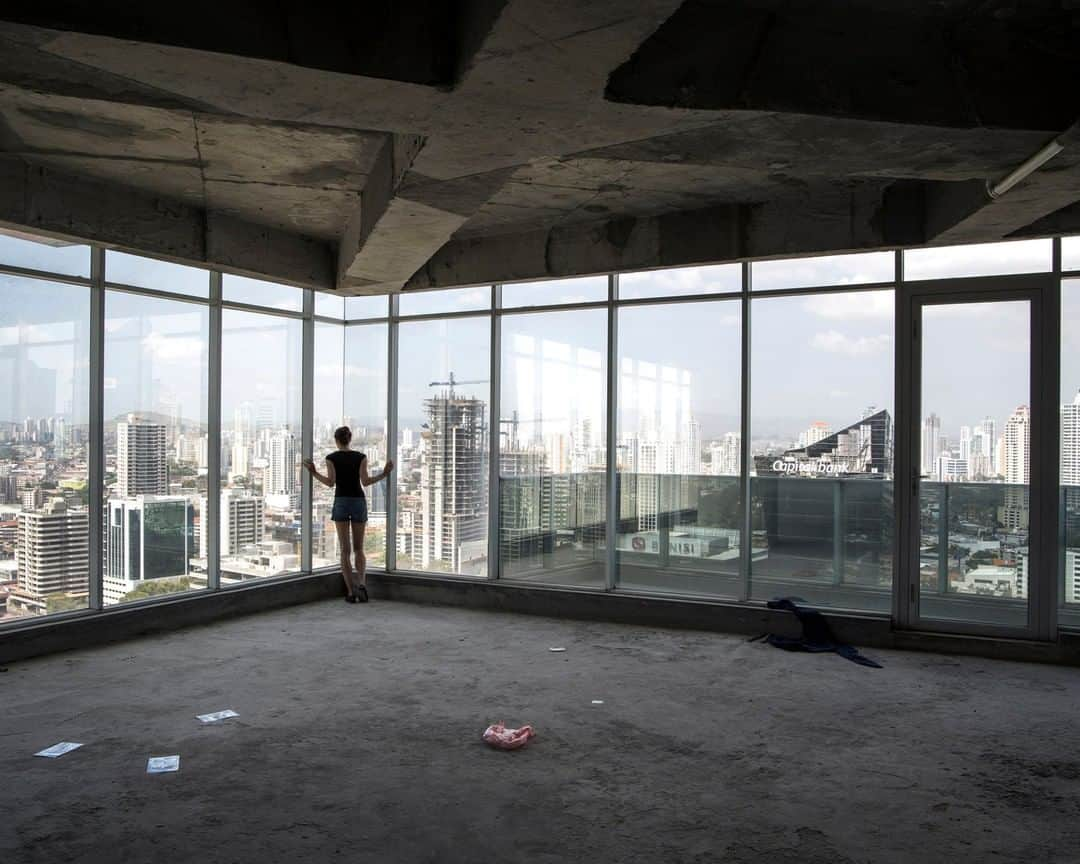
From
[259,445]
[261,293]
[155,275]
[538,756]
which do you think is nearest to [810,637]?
[538,756]

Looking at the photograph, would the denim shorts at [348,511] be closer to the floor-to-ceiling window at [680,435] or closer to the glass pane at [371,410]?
the glass pane at [371,410]

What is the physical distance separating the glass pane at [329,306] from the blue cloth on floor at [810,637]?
18.1ft

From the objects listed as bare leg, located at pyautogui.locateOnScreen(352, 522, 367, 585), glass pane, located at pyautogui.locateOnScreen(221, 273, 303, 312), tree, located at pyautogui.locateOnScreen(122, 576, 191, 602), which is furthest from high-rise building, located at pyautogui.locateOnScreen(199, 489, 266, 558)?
glass pane, located at pyautogui.locateOnScreen(221, 273, 303, 312)

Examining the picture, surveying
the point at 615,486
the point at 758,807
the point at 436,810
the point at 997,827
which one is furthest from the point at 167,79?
the point at 615,486

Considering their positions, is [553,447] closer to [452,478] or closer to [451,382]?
[452,478]

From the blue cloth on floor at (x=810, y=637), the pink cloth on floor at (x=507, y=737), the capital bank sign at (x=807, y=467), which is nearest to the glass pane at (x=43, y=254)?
the pink cloth on floor at (x=507, y=737)

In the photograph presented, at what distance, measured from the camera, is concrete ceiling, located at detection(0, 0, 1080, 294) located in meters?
3.14

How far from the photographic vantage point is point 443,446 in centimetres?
883

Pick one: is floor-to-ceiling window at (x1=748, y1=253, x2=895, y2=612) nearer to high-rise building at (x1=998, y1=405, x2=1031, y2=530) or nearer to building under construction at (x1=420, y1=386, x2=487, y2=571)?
high-rise building at (x1=998, y1=405, x2=1031, y2=530)

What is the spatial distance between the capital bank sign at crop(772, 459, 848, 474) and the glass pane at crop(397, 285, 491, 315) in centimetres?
335

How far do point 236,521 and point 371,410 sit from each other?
6.23 ft

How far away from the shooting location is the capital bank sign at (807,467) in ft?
23.5

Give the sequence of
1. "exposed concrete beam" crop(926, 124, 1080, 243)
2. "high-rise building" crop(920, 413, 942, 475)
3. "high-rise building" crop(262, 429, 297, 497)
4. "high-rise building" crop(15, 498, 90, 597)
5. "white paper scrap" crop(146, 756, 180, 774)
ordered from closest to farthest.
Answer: "white paper scrap" crop(146, 756, 180, 774), "exposed concrete beam" crop(926, 124, 1080, 243), "high-rise building" crop(15, 498, 90, 597), "high-rise building" crop(920, 413, 942, 475), "high-rise building" crop(262, 429, 297, 497)

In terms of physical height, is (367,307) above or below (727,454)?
above
